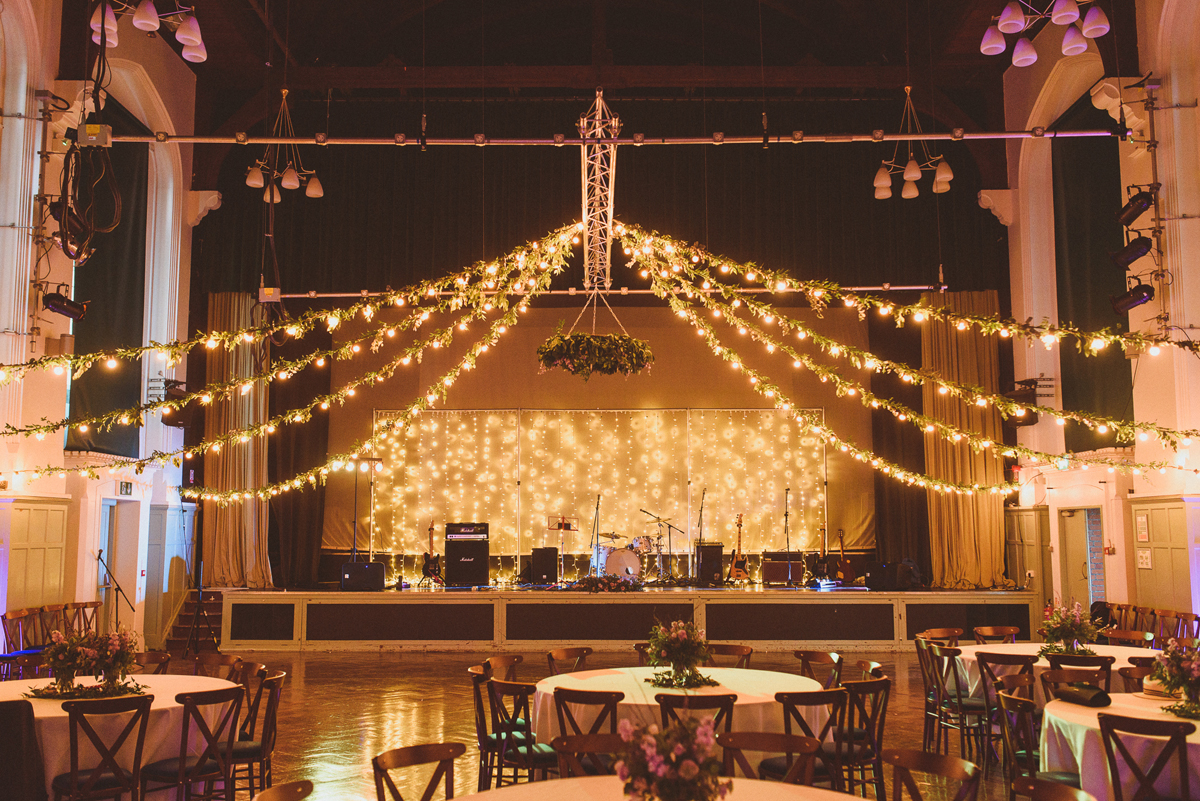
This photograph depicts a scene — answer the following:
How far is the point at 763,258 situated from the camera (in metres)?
13.4

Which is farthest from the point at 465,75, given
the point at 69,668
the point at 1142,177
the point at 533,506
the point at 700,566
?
the point at 69,668

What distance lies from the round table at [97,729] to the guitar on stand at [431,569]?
813 centimetres

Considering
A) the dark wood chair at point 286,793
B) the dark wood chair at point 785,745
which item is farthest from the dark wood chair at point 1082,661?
the dark wood chair at point 286,793

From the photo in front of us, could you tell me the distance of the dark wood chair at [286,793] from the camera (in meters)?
3.10

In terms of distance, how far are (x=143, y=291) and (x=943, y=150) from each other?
11.4 metres

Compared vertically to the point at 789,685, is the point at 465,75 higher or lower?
higher

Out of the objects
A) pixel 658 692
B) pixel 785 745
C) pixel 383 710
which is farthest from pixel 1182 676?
pixel 383 710

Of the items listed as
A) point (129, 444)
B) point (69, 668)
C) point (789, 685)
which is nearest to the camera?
point (69, 668)

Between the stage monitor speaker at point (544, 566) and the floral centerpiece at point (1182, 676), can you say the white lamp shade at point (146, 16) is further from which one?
the stage monitor speaker at point (544, 566)

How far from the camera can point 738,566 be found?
45.8 ft

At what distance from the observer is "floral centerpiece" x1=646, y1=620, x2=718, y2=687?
5.27 m

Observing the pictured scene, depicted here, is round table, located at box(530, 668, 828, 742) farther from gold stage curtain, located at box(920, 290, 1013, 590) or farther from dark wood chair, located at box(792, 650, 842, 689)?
gold stage curtain, located at box(920, 290, 1013, 590)

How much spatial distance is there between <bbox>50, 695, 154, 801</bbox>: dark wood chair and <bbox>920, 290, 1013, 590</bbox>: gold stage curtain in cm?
1121

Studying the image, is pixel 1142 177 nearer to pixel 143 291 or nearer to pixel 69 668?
pixel 69 668
